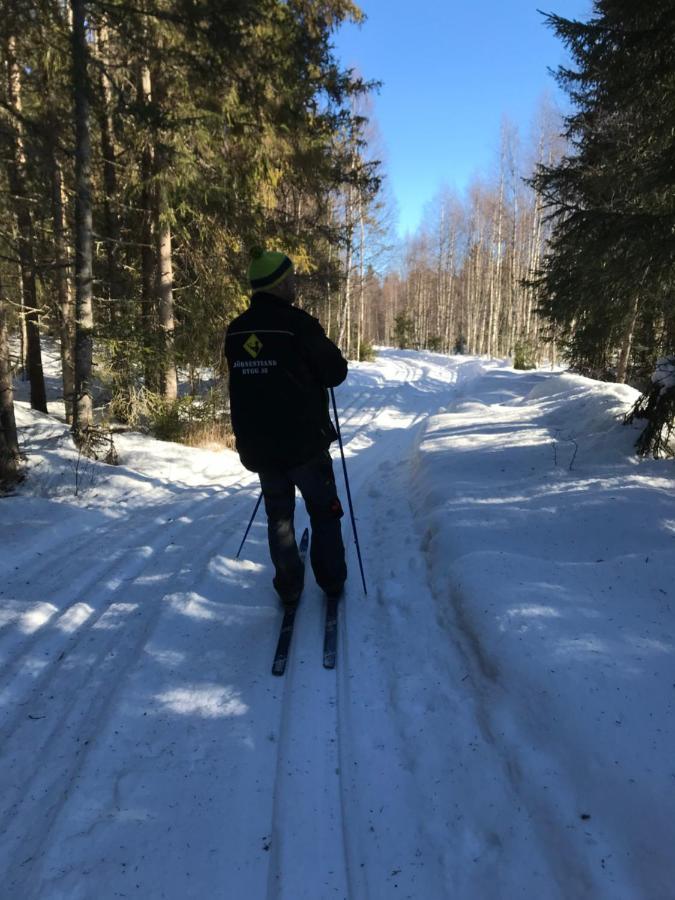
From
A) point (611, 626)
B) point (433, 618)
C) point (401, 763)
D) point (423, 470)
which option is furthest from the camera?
point (423, 470)

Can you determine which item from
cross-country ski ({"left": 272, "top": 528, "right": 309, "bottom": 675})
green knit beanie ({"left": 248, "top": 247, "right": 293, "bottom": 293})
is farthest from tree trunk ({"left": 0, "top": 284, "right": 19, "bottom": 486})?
cross-country ski ({"left": 272, "top": 528, "right": 309, "bottom": 675})

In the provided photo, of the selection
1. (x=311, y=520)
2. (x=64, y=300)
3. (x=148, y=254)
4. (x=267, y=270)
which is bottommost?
(x=311, y=520)

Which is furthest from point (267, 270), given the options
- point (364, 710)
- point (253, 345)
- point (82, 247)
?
point (82, 247)

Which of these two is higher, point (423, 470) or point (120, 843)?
point (423, 470)

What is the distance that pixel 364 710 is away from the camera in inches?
98.7

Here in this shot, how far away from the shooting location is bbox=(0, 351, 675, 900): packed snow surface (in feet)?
5.72

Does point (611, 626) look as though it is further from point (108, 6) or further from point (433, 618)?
point (108, 6)

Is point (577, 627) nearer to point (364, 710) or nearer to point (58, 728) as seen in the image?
point (364, 710)

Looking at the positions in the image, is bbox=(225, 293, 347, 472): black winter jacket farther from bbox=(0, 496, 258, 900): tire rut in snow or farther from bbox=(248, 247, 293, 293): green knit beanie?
bbox=(0, 496, 258, 900): tire rut in snow

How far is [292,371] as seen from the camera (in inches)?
120

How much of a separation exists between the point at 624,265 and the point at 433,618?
148 inches

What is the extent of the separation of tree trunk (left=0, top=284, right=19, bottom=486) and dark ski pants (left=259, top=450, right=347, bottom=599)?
154 inches

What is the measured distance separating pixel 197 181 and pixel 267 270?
612cm

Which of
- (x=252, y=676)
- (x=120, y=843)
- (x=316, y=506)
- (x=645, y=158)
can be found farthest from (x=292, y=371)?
(x=645, y=158)
